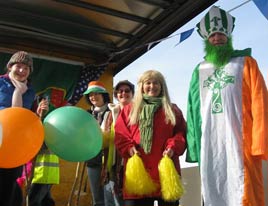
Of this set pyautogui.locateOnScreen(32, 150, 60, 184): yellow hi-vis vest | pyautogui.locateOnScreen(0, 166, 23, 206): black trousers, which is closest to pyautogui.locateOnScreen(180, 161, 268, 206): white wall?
pyautogui.locateOnScreen(32, 150, 60, 184): yellow hi-vis vest

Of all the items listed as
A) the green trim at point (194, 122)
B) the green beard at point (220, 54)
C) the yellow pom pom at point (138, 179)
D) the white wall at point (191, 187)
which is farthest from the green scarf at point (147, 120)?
the white wall at point (191, 187)

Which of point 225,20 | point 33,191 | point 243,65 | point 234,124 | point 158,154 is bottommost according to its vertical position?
point 33,191

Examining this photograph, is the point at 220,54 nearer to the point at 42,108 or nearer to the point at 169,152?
the point at 169,152

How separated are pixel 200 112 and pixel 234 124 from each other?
285 millimetres

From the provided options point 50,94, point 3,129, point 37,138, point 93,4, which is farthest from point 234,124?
point 50,94

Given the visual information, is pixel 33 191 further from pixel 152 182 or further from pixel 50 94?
pixel 50 94

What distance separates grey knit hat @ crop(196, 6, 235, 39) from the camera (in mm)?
3100

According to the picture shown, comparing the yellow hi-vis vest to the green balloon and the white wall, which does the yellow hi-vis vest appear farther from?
the white wall

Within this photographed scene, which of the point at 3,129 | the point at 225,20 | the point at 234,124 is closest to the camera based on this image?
the point at 3,129

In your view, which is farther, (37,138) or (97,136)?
(97,136)

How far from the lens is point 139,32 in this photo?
18.3 ft

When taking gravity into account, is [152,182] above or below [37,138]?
below

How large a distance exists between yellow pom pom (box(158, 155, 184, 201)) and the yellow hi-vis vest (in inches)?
51.2

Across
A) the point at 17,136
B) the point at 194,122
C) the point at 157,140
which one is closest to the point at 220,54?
the point at 194,122
